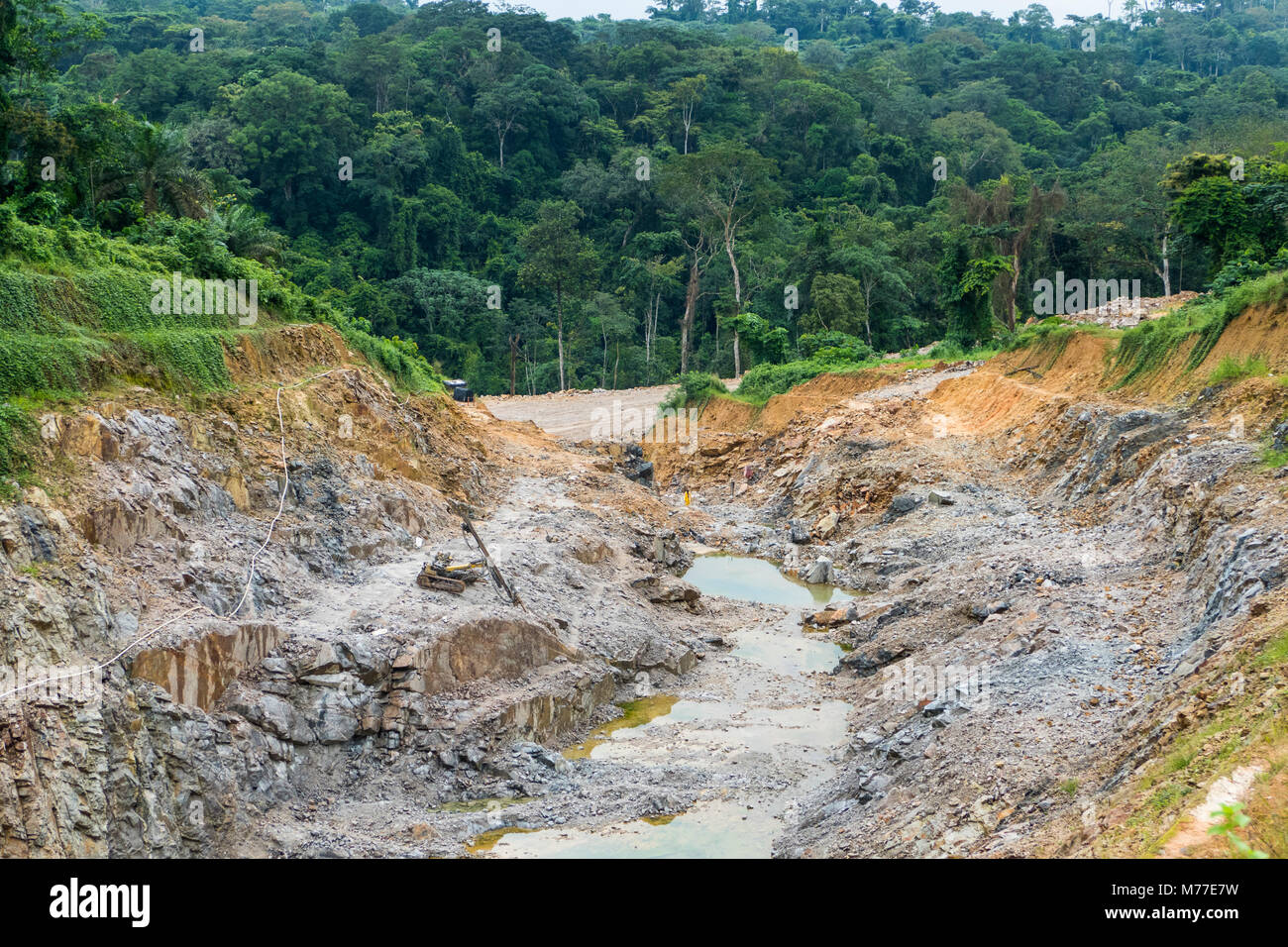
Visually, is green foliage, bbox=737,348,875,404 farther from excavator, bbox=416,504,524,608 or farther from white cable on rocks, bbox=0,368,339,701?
excavator, bbox=416,504,524,608

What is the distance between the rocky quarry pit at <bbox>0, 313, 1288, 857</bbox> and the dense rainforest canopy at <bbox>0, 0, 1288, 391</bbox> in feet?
29.0

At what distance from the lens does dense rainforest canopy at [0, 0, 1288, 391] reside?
4306 cm

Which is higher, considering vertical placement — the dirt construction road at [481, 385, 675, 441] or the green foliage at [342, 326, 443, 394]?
the green foliage at [342, 326, 443, 394]

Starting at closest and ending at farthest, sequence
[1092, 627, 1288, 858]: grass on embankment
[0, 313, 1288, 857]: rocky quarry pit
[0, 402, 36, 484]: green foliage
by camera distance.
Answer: [1092, 627, 1288, 858]: grass on embankment, [0, 313, 1288, 857]: rocky quarry pit, [0, 402, 36, 484]: green foliage

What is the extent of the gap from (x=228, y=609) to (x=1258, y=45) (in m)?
116

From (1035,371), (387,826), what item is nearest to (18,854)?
(387,826)

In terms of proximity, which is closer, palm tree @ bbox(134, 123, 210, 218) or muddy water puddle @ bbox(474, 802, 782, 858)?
muddy water puddle @ bbox(474, 802, 782, 858)

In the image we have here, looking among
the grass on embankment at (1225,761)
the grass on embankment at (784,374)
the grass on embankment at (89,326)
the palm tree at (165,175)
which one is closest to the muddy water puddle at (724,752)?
the grass on embankment at (1225,761)

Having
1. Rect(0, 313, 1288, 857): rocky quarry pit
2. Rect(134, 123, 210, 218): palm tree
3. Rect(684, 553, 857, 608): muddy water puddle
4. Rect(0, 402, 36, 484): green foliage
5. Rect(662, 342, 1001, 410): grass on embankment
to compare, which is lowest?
Rect(684, 553, 857, 608): muddy water puddle

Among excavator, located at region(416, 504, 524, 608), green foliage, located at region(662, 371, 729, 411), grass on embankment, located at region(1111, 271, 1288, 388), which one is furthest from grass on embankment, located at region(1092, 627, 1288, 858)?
green foliage, located at region(662, 371, 729, 411)

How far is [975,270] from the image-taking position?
37.4 metres

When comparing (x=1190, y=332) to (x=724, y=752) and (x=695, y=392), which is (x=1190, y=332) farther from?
(x=695, y=392)

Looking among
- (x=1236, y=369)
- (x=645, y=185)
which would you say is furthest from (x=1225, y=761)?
(x=645, y=185)

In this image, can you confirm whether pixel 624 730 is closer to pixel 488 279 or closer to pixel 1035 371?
pixel 1035 371
